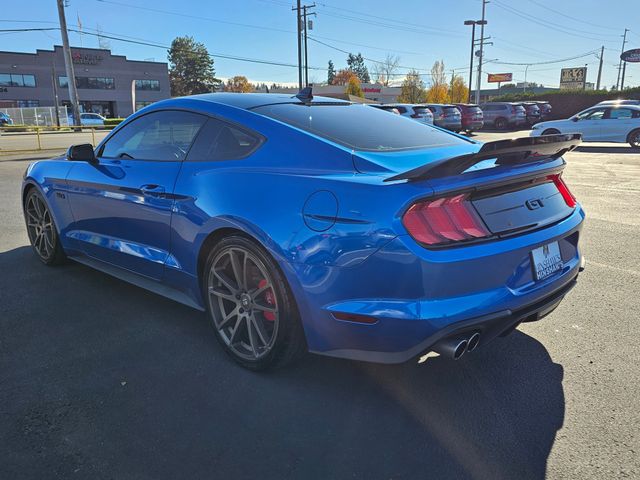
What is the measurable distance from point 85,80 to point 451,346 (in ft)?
248

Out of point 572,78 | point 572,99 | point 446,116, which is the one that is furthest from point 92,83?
point 572,78

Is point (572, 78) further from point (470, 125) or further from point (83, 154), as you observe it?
point (83, 154)

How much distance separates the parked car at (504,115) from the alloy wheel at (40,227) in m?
31.1

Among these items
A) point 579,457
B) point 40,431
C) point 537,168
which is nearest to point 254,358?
point 40,431

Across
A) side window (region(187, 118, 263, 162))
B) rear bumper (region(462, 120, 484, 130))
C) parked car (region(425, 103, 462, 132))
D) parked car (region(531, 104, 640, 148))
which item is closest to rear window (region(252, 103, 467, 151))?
side window (region(187, 118, 263, 162))

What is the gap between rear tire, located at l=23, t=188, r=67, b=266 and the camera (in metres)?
4.64

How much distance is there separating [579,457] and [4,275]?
4768 mm

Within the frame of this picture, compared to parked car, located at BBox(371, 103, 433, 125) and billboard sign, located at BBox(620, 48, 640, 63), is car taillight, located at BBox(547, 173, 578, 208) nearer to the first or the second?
parked car, located at BBox(371, 103, 433, 125)

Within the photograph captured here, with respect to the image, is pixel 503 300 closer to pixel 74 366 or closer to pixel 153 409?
pixel 153 409

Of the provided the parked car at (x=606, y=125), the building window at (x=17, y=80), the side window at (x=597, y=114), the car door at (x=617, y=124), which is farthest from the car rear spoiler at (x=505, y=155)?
the building window at (x=17, y=80)

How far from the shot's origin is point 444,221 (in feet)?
7.41

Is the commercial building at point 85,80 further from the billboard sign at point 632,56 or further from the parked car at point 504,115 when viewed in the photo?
the billboard sign at point 632,56

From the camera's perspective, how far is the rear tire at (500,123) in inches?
1257

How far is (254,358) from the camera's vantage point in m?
2.86
